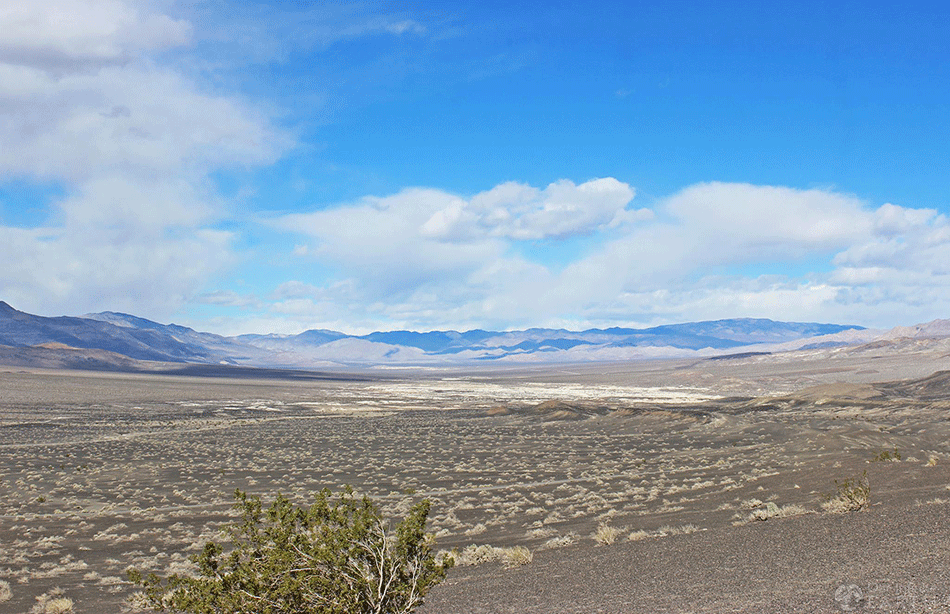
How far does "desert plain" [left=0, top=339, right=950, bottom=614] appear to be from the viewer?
8.88 meters

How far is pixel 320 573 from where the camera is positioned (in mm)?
6875

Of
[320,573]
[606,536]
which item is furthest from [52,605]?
[606,536]

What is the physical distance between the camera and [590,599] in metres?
8.62

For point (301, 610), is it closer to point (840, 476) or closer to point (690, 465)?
point (840, 476)

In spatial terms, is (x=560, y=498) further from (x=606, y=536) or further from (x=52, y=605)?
(x=52, y=605)

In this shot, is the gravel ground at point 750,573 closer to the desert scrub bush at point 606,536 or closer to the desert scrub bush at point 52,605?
the desert scrub bush at point 606,536

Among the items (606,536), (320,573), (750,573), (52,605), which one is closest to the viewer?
(320,573)

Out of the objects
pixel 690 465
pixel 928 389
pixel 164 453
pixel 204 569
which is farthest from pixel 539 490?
pixel 928 389

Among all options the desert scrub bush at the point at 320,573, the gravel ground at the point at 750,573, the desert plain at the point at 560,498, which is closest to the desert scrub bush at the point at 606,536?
the desert plain at the point at 560,498

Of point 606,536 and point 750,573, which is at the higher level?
point 750,573

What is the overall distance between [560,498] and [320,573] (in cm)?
1326

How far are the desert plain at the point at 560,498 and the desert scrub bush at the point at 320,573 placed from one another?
57.6 inches

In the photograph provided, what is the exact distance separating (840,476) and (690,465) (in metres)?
8.11

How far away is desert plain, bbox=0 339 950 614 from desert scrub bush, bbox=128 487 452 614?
4.80 feet
